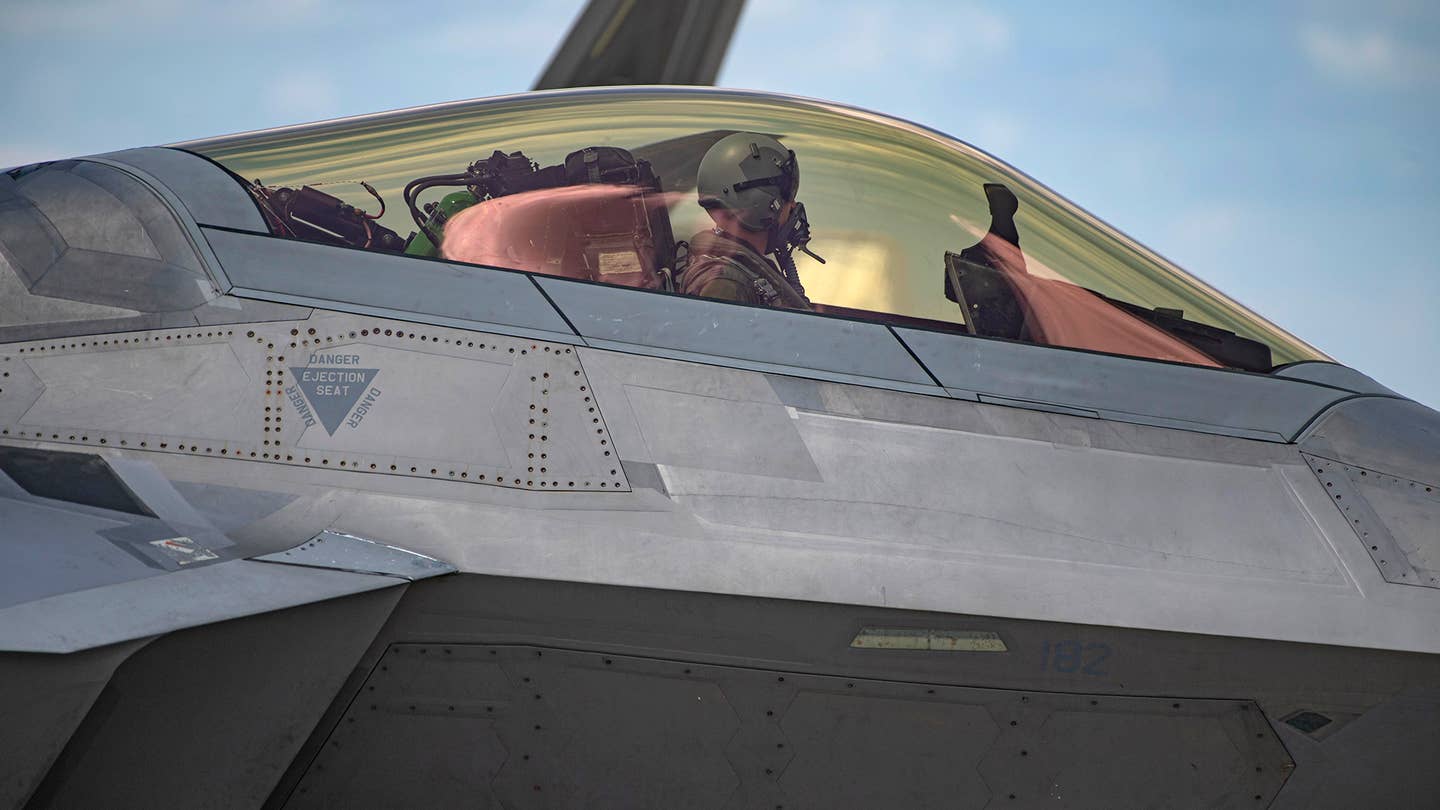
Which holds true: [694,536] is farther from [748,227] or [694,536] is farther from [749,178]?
[749,178]

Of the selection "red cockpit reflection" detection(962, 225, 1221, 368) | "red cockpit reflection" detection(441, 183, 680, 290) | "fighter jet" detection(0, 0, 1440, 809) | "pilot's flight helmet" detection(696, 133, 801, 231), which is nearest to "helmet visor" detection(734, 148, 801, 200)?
"pilot's flight helmet" detection(696, 133, 801, 231)

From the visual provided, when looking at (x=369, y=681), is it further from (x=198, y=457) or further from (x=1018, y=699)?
(x=1018, y=699)

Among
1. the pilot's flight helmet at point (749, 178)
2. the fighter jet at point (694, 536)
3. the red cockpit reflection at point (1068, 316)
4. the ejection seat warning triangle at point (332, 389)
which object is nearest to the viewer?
the fighter jet at point (694, 536)

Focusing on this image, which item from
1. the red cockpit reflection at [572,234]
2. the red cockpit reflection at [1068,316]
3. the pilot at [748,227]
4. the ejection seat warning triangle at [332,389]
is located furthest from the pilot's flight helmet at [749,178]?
the ejection seat warning triangle at [332,389]

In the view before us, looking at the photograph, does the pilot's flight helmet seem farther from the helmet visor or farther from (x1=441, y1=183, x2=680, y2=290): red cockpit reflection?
(x1=441, y1=183, x2=680, y2=290): red cockpit reflection

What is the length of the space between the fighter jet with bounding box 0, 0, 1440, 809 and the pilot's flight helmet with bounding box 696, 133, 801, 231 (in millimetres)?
356

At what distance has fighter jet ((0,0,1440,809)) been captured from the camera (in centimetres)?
294

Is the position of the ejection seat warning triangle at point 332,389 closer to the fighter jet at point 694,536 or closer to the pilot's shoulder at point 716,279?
the fighter jet at point 694,536

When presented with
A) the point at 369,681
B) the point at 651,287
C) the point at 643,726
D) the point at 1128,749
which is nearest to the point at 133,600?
the point at 369,681

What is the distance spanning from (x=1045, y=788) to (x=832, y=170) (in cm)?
209

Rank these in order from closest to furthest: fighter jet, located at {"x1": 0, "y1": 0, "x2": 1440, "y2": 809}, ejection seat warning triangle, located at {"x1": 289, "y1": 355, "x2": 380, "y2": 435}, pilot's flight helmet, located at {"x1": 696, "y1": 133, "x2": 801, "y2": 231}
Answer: fighter jet, located at {"x1": 0, "y1": 0, "x2": 1440, "y2": 809}, ejection seat warning triangle, located at {"x1": 289, "y1": 355, "x2": 380, "y2": 435}, pilot's flight helmet, located at {"x1": 696, "y1": 133, "x2": 801, "y2": 231}

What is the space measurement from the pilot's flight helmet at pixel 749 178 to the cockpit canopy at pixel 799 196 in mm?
46

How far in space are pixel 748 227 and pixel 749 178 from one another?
17 cm

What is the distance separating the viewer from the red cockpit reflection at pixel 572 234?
11.0 feet
